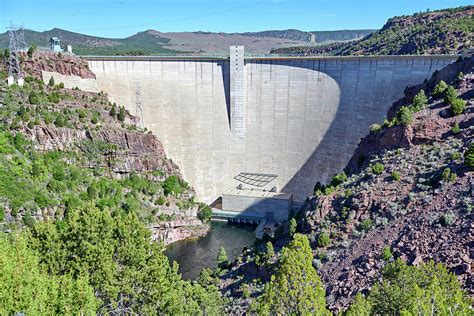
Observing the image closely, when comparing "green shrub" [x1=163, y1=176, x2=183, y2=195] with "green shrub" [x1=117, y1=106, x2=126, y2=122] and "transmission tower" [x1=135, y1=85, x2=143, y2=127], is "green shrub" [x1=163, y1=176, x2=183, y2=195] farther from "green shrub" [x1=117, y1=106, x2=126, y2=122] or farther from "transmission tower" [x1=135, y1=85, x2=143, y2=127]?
"green shrub" [x1=117, y1=106, x2=126, y2=122]

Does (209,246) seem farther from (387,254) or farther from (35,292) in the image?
(35,292)

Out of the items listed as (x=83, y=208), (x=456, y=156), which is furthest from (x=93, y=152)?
(x=456, y=156)

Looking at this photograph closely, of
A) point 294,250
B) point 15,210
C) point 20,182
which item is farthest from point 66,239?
point 20,182

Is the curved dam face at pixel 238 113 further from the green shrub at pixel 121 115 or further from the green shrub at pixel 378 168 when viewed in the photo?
the green shrub at pixel 378 168

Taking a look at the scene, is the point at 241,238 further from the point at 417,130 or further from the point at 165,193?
the point at 417,130

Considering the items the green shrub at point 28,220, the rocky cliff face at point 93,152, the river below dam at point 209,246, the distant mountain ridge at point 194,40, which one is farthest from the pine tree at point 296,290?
the distant mountain ridge at point 194,40

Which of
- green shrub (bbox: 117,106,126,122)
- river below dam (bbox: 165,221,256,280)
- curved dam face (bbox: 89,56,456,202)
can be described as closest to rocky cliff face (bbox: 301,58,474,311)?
curved dam face (bbox: 89,56,456,202)
